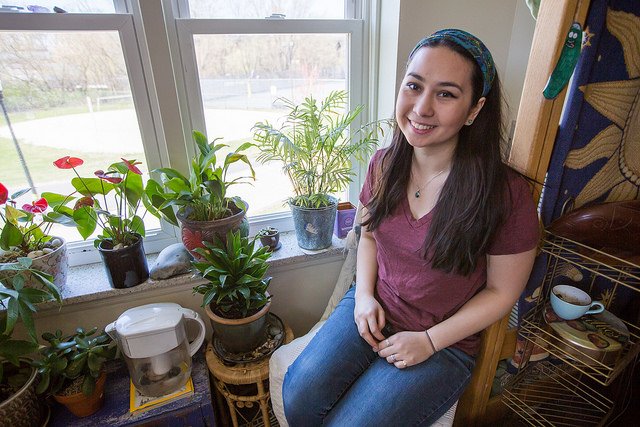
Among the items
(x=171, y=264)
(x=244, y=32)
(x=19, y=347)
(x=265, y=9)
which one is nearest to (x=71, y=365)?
(x=19, y=347)

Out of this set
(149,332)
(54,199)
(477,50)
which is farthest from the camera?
(54,199)

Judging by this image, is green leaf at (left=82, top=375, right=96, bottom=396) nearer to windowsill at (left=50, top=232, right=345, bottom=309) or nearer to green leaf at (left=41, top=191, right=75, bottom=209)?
windowsill at (left=50, top=232, right=345, bottom=309)

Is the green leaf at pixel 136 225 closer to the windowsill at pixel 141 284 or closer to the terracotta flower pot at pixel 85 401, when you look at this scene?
the windowsill at pixel 141 284

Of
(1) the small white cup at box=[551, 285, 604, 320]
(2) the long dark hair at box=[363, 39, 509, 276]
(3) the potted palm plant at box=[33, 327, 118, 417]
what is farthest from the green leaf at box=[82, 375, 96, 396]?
(1) the small white cup at box=[551, 285, 604, 320]

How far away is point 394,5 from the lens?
48.4 inches

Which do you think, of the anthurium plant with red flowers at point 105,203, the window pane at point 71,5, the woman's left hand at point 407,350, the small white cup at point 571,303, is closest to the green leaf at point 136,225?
the anthurium plant with red flowers at point 105,203

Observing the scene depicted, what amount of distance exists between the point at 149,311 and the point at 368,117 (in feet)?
3.75

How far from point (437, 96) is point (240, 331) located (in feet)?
3.02

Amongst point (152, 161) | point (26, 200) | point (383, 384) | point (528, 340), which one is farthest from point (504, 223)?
point (26, 200)

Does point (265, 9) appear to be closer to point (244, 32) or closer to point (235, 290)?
point (244, 32)

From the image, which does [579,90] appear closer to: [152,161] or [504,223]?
[504,223]

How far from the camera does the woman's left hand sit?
0.92 metres

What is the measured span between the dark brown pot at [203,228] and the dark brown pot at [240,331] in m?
0.23

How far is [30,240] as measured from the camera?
45.1 inches
